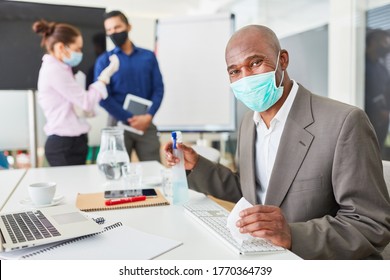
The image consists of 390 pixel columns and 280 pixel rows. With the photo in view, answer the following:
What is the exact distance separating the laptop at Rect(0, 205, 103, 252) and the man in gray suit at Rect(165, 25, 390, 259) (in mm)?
343

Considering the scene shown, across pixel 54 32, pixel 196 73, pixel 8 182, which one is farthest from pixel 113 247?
pixel 196 73

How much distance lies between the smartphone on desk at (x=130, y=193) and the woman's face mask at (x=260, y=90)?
42cm

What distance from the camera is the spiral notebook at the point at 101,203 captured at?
113cm

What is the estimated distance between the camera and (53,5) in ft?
9.52

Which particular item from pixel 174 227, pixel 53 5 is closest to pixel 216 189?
pixel 174 227

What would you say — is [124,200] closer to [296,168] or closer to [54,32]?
[296,168]

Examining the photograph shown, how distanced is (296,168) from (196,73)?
94.7 inches

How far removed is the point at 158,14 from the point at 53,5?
2391 mm

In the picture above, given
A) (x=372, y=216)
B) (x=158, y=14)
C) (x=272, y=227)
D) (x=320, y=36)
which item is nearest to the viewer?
(x=272, y=227)

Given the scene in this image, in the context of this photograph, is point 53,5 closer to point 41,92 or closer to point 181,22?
point 41,92

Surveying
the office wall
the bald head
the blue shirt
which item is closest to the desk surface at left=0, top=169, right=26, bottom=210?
the bald head

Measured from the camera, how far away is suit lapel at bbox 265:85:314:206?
1052 millimetres

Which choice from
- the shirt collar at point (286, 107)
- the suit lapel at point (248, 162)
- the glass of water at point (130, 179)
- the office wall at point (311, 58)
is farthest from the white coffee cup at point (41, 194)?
the office wall at point (311, 58)

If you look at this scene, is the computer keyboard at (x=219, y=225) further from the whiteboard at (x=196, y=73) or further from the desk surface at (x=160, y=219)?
the whiteboard at (x=196, y=73)
